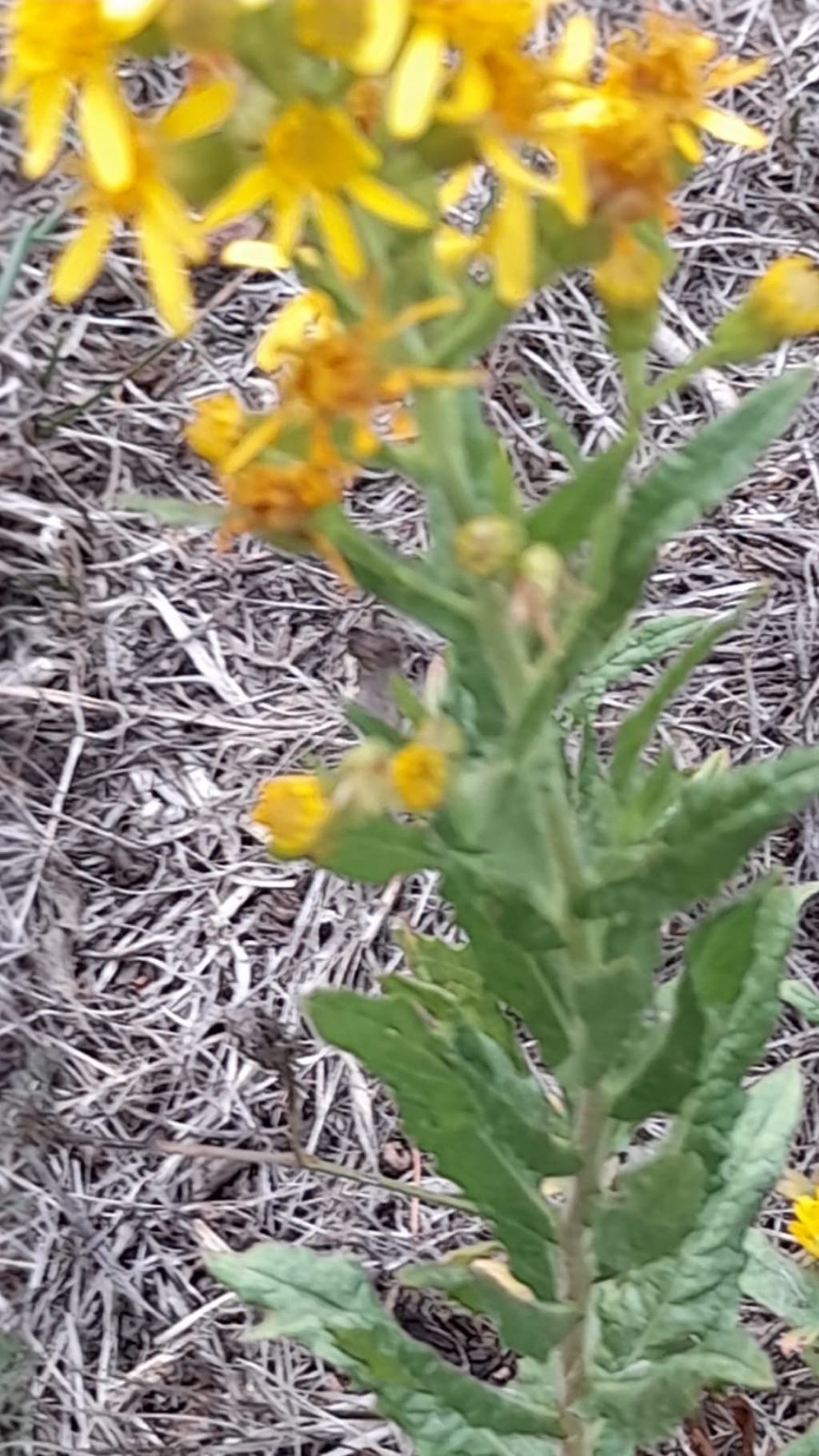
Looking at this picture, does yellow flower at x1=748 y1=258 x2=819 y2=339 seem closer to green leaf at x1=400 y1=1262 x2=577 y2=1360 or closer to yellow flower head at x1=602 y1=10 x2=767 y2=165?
yellow flower head at x1=602 y1=10 x2=767 y2=165

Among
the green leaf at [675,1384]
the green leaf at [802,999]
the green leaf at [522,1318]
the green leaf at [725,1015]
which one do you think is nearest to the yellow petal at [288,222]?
the green leaf at [725,1015]

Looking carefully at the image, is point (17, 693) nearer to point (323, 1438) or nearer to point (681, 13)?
point (323, 1438)

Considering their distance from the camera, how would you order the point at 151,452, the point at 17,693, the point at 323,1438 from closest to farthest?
the point at 323,1438
the point at 17,693
the point at 151,452

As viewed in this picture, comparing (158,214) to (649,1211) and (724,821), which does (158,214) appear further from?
(649,1211)

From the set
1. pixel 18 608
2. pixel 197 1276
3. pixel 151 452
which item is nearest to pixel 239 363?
pixel 151 452

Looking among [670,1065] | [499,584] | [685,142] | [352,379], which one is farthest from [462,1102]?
[685,142]

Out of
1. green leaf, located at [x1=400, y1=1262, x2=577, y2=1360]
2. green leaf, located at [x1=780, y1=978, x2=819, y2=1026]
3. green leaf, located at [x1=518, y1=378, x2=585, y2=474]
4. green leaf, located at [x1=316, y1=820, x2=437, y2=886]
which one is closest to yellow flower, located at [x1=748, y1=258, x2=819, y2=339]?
green leaf, located at [x1=518, y1=378, x2=585, y2=474]

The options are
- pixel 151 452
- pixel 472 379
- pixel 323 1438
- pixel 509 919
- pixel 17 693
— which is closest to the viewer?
pixel 472 379
